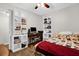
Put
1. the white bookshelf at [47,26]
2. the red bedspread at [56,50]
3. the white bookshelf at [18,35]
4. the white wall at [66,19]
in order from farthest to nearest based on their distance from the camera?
the white bookshelf at [18,35] < the white bookshelf at [47,26] < the white wall at [66,19] < the red bedspread at [56,50]

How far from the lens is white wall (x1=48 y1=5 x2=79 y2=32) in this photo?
1688 mm

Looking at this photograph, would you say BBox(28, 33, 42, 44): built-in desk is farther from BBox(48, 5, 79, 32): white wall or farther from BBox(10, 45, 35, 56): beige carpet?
BBox(48, 5, 79, 32): white wall

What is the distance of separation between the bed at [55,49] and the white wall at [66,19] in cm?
33

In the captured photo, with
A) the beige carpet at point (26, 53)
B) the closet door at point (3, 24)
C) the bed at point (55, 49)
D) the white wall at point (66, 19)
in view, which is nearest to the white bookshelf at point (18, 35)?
the beige carpet at point (26, 53)

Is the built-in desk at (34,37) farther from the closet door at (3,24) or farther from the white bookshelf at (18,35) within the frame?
the closet door at (3,24)

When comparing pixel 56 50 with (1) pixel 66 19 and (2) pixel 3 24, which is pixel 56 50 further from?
(2) pixel 3 24

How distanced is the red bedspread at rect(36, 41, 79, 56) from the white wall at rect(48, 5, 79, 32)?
367mm

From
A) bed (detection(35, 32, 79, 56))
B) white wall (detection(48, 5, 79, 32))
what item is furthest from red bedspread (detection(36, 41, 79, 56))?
white wall (detection(48, 5, 79, 32))

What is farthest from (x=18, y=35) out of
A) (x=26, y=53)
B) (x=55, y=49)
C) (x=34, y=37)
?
(x=55, y=49)

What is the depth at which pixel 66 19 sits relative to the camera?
5.78ft

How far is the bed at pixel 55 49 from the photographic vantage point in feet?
5.00

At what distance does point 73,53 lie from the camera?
4.87ft

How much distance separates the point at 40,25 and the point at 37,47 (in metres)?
0.52

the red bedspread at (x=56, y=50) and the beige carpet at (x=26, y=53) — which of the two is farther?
the beige carpet at (x=26, y=53)
